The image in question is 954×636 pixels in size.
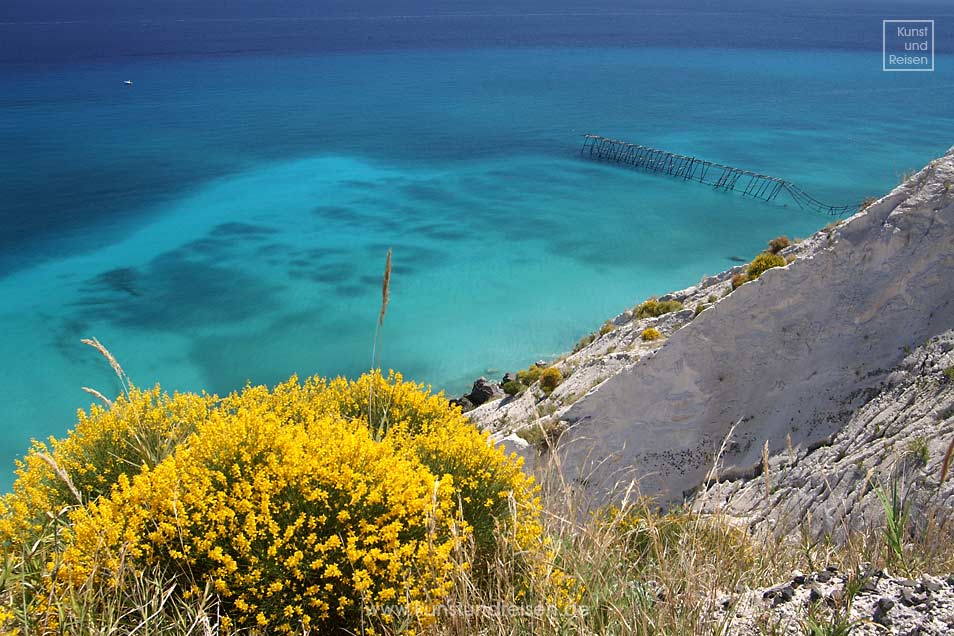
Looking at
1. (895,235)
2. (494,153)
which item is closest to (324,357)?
(895,235)

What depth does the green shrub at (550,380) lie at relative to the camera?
19500 mm

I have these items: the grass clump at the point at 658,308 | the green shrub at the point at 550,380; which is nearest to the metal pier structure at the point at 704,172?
the grass clump at the point at 658,308

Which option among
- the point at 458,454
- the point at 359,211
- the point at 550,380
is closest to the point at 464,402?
the point at 550,380

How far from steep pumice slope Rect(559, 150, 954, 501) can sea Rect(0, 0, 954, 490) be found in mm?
7050

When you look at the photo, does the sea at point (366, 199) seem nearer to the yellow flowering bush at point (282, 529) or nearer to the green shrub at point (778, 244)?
the yellow flowering bush at point (282, 529)

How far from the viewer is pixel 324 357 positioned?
99.2ft

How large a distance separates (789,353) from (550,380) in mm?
6596

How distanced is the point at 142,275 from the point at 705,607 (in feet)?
125

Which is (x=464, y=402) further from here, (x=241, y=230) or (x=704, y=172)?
(x=704, y=172)

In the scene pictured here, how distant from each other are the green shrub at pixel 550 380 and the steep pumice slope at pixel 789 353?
3.19m

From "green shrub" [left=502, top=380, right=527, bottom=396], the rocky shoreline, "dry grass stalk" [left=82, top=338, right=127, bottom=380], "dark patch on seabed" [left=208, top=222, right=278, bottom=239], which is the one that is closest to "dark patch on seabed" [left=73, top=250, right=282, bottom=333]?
"dark patch on seabed" [left=208, top=222, right=278, bottom=239]

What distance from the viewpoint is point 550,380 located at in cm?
1970

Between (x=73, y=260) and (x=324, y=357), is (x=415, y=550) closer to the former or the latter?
(x=324, y=357)

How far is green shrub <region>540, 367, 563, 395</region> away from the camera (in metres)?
19.5
